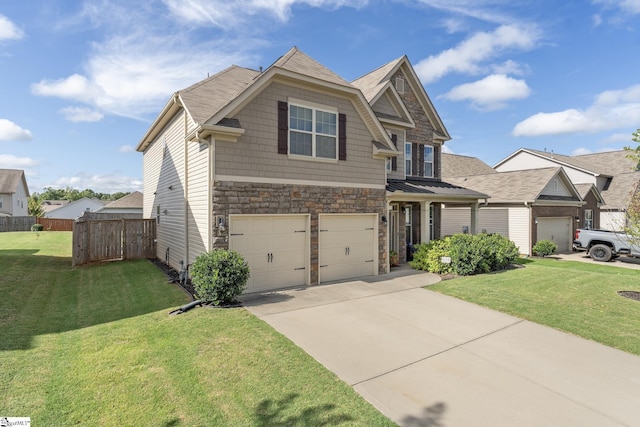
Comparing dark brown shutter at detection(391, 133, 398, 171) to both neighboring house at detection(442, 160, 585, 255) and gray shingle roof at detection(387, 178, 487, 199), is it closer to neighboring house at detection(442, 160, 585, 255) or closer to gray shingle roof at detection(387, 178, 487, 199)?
gray shingle roof at detection(387, 178, 487, 199)

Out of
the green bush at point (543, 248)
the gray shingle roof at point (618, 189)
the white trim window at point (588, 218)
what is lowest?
the green bush at point (543, 248)

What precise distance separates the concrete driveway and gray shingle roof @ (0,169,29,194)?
144ft

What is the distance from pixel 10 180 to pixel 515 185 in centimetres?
5118

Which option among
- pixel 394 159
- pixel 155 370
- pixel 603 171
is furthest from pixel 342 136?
pixel 603 171

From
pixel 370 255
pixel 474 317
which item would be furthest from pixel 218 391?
pixel 370 255

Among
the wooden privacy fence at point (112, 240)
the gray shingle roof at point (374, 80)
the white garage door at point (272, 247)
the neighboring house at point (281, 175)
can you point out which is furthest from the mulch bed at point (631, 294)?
the wooden privacy fence at point (112, 240)

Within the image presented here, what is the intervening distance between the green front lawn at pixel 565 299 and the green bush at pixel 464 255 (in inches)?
20.3

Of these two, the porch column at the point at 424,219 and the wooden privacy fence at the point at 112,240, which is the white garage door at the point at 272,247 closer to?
the porch column at the point at 424,219

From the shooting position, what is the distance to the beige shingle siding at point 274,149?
845 centimetres

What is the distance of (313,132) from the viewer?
9.76 meters

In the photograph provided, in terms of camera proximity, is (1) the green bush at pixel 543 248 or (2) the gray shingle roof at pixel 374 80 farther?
(1) the green bush at pixel 543 248

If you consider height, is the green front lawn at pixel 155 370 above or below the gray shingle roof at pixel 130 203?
below

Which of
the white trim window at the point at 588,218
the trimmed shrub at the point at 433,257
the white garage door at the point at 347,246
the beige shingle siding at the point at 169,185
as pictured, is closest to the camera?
the white garage door at the point at 347,246

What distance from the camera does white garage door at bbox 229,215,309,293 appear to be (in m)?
8.65
